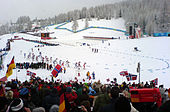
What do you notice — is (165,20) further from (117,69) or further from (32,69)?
(32,69)

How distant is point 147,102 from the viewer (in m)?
3.43

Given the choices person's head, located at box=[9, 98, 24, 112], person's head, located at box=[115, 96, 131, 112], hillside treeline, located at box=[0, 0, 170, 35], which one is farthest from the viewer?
hillside treeline, located at box=[0, 0, 170, 35]

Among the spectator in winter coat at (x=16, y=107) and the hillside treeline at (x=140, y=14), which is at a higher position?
the hillside treeline at (x=140, y=14)

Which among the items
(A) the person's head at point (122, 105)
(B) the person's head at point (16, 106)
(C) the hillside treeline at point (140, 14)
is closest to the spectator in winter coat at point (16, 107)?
(B) the person's head at point (16, 106)

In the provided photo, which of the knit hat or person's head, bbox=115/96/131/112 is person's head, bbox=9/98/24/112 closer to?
the knit hat

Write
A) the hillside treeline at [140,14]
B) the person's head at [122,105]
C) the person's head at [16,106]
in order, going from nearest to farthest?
the person's head at [122,105] → the person's head at [16,106] → the hillside treeline at [140,14]

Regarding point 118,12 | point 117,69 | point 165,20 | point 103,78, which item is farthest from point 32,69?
point 118,12

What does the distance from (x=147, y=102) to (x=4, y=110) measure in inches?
123

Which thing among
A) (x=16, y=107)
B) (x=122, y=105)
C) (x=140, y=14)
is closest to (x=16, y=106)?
(x=16, y=107)

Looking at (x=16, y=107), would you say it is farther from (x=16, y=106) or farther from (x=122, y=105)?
(x=122, y=105)

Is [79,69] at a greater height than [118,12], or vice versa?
[118,12]

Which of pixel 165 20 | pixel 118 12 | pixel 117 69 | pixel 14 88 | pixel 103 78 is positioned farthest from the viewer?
pixel 118 12

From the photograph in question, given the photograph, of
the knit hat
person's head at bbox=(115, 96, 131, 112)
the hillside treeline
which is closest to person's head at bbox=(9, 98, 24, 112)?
the knit hat

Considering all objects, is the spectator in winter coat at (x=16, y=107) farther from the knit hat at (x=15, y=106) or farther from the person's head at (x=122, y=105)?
the person's head at (x=122, y=105)
